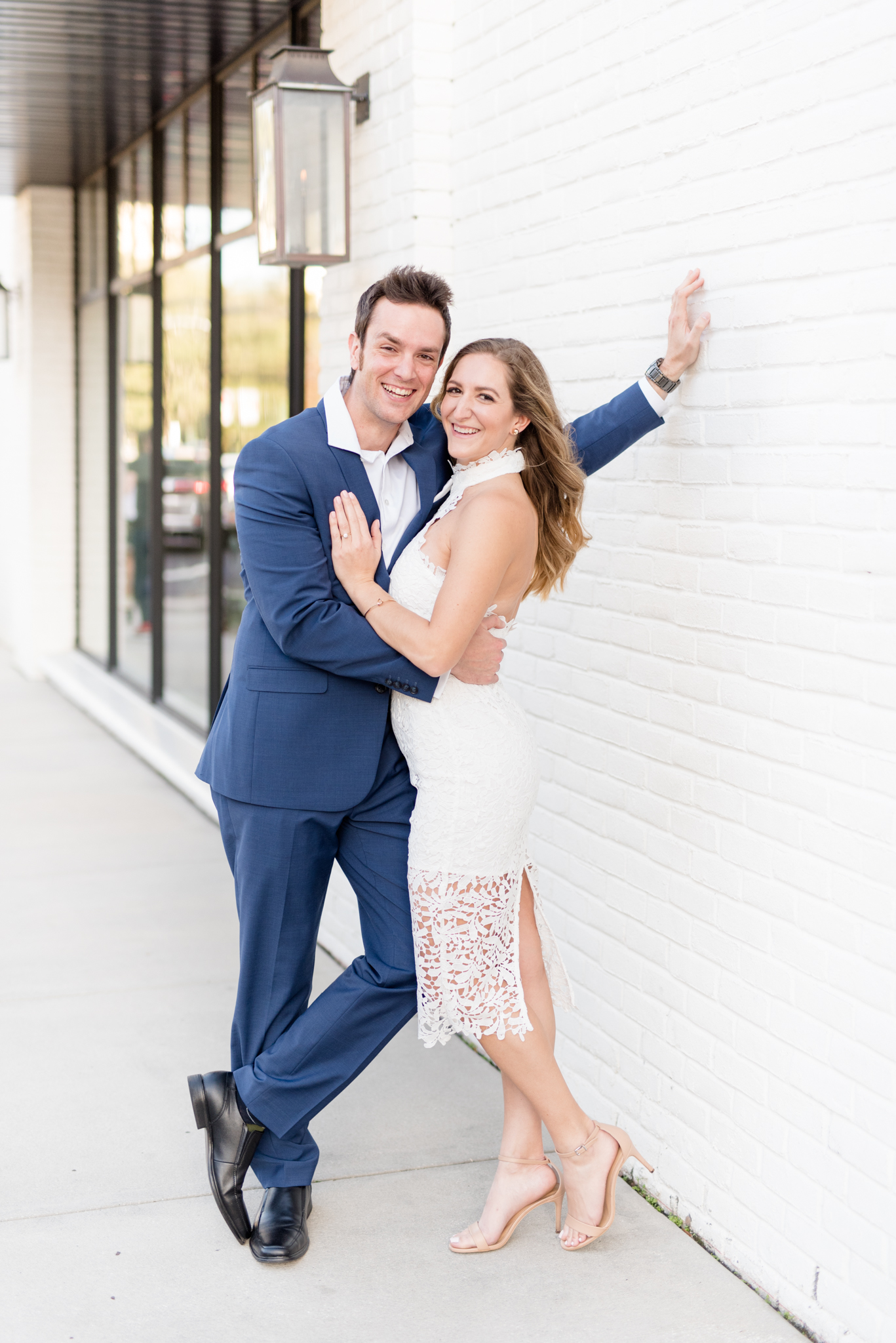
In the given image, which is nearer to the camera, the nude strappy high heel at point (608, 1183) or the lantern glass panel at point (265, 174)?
the nude strappy high heel at point (608, 1183)

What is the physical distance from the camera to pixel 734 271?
8.59 ft

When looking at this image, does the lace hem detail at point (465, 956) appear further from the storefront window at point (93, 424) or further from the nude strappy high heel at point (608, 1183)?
the storefront window at point (93, 424)

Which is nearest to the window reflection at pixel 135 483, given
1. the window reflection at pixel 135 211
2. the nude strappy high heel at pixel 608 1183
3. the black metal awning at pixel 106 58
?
the window reflection at pixel 135 211

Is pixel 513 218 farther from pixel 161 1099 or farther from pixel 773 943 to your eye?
pixel 161 1099

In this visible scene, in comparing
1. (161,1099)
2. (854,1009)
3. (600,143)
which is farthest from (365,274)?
(854,1009)

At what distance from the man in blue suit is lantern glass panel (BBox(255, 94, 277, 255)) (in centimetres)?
150

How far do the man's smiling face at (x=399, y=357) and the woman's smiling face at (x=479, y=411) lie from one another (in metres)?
0.06

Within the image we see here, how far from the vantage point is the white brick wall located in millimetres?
2305

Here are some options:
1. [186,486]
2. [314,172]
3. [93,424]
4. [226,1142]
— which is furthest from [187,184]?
[226,1142]

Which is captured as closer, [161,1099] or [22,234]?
[161,1099]

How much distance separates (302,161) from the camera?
159 inches

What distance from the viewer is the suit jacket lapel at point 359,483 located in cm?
266

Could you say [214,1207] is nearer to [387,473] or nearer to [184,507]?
[387,473]

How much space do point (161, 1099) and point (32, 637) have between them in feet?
24.7
